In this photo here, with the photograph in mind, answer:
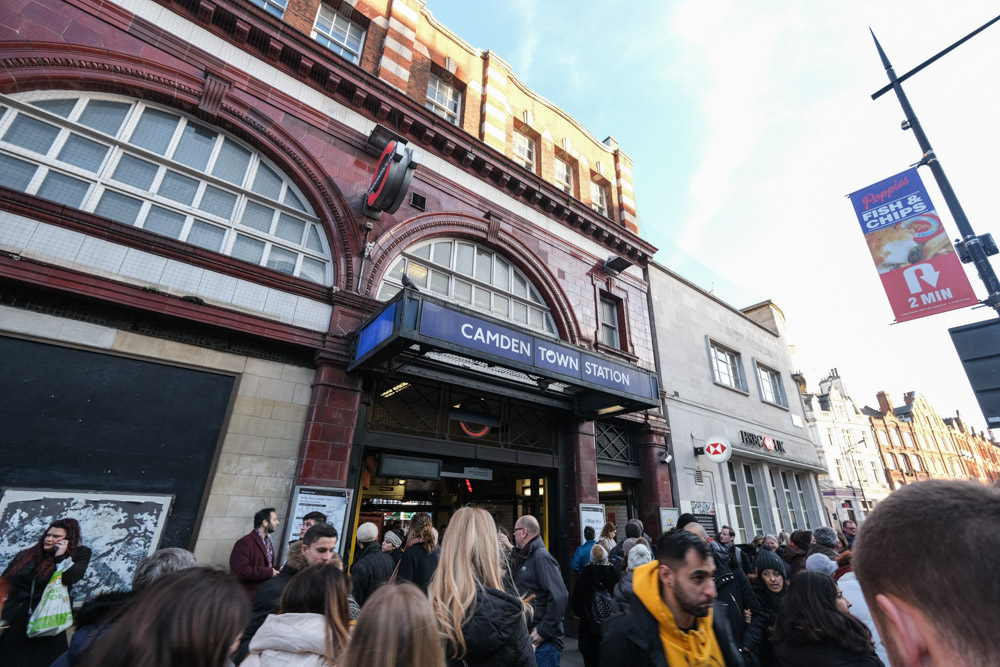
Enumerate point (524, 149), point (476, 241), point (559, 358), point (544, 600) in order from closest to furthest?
1. point (544, 600)
2. point (559, 358)
3. point (476, 241)
4. point (524, 149)

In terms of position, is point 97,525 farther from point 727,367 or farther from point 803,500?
point 803,500

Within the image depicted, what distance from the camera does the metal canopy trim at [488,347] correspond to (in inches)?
→ 264

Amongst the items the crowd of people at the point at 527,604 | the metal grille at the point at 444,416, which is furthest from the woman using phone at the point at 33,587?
the metal grille at the point at 444,416

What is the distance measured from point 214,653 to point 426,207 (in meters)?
9.98

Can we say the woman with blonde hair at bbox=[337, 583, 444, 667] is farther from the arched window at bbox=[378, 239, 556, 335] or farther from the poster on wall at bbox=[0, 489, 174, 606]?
the arched window at bbox=[378, 239, 556, 335]

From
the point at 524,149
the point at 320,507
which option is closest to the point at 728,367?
the point at 524,149

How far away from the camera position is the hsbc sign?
15.4 meters

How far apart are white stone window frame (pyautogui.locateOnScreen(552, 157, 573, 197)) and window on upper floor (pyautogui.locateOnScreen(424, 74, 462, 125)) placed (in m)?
3.80

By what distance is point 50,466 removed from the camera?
5.68 metres

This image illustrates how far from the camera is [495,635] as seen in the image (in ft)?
8.30

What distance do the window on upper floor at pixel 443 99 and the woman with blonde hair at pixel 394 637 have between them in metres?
12.9

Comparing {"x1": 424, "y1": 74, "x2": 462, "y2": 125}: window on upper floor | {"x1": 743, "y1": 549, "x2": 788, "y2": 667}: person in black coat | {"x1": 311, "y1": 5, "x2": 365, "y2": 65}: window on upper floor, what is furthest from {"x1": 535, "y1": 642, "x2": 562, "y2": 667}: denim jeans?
{"x1": 424, "y1": 74, "x2": 462, "y2": 125}: window on upper floor

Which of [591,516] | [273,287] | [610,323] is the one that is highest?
[610,323]

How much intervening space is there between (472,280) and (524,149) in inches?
248
